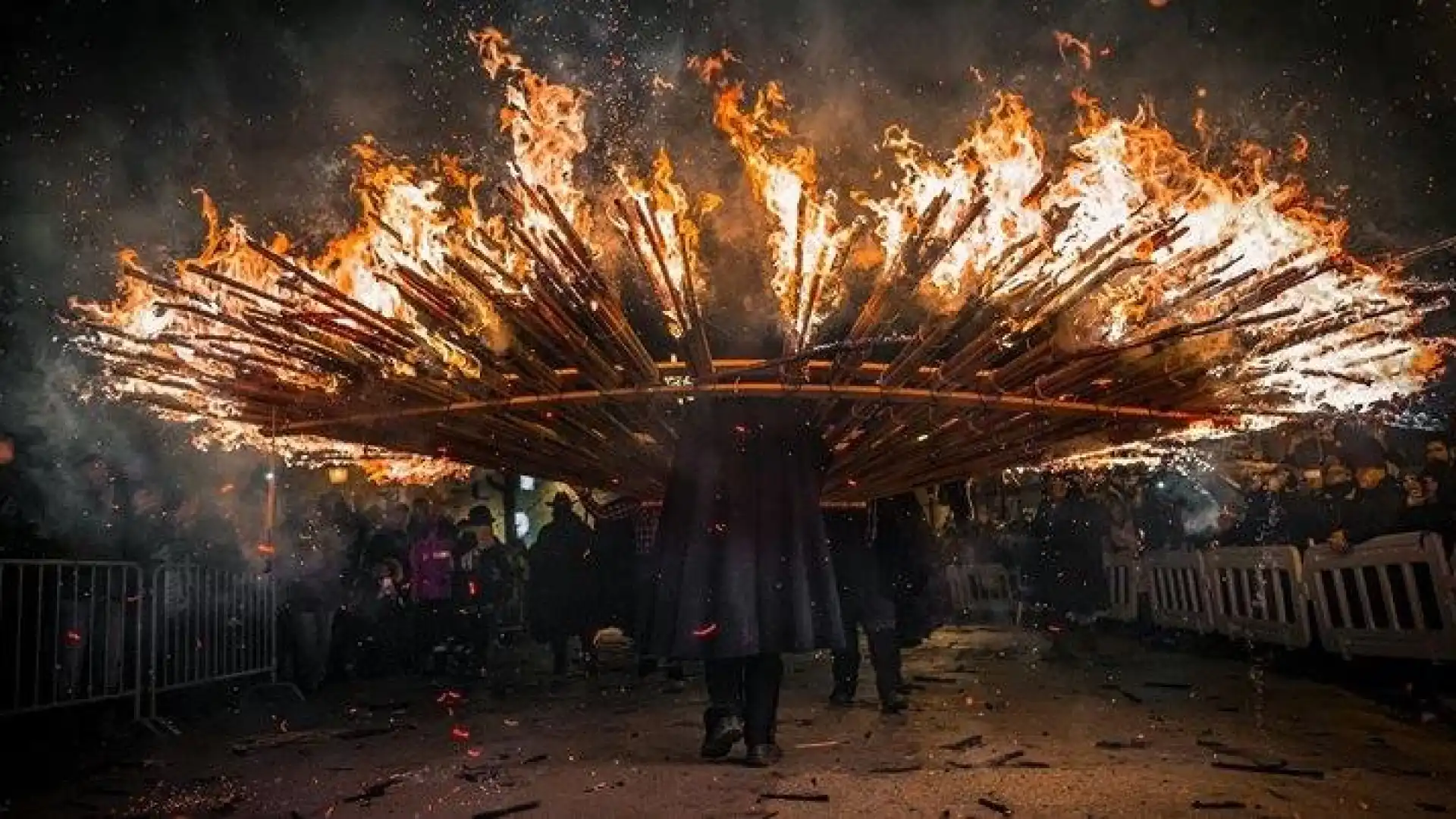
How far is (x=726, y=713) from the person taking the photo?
464 cm

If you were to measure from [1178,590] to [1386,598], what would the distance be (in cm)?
377

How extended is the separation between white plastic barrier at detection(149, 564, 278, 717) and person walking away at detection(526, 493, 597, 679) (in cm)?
248

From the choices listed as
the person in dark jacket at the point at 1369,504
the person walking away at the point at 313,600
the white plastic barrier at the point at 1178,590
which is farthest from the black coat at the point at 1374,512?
the person walking away at the point at 313,600

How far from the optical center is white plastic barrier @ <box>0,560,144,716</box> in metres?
5.70

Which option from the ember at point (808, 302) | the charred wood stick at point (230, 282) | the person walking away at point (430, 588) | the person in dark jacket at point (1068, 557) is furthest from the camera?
the person in dark jacket at point (1068, 557)

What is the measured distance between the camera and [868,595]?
627cm

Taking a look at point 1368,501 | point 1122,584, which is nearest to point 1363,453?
point 1368,501

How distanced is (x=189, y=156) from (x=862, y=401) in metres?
7.23

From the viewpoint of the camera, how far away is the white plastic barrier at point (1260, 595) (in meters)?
7.61

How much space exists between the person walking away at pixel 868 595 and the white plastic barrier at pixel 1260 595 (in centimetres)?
382

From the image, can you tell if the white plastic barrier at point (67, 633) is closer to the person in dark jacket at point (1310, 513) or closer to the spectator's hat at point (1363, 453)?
the person in dark jacket at point (1310, 513)

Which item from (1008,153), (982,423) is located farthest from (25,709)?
(1008,153)

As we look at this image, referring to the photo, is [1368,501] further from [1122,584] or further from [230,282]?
[230,282]

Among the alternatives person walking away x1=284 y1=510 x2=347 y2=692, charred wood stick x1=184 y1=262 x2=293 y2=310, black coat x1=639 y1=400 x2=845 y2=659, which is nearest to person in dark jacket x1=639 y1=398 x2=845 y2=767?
black coat x1=639 y1=400 x2=845 y2=659
